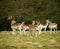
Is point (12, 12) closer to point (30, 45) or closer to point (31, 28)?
point (31, 28)

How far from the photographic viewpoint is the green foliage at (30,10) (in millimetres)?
36912

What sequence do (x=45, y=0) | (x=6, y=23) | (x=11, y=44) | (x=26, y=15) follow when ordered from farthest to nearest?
(x=45, y=0), (x=26, y=15), (x=6, y=23), (x=11, y=44)

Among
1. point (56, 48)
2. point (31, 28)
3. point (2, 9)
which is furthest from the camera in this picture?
point (2, 9)

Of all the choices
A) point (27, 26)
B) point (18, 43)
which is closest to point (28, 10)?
point (27, 26)

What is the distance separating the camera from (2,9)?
135ft

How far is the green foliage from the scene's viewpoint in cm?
3691

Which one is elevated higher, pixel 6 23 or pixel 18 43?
pixel 18 43

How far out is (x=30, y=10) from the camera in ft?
133

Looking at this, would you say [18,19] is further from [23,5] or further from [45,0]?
[45,0]

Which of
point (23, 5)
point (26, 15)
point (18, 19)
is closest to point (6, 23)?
point (18, 19)

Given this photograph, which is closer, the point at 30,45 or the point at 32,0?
the point at 30,45

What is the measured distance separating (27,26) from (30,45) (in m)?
6.91

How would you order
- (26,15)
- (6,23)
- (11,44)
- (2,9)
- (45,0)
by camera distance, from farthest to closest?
1. (45,0)
2. (2,9)
3. (26,15)
4. (6,23)
5. (11,44)

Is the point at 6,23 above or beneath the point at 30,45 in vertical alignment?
beneath
